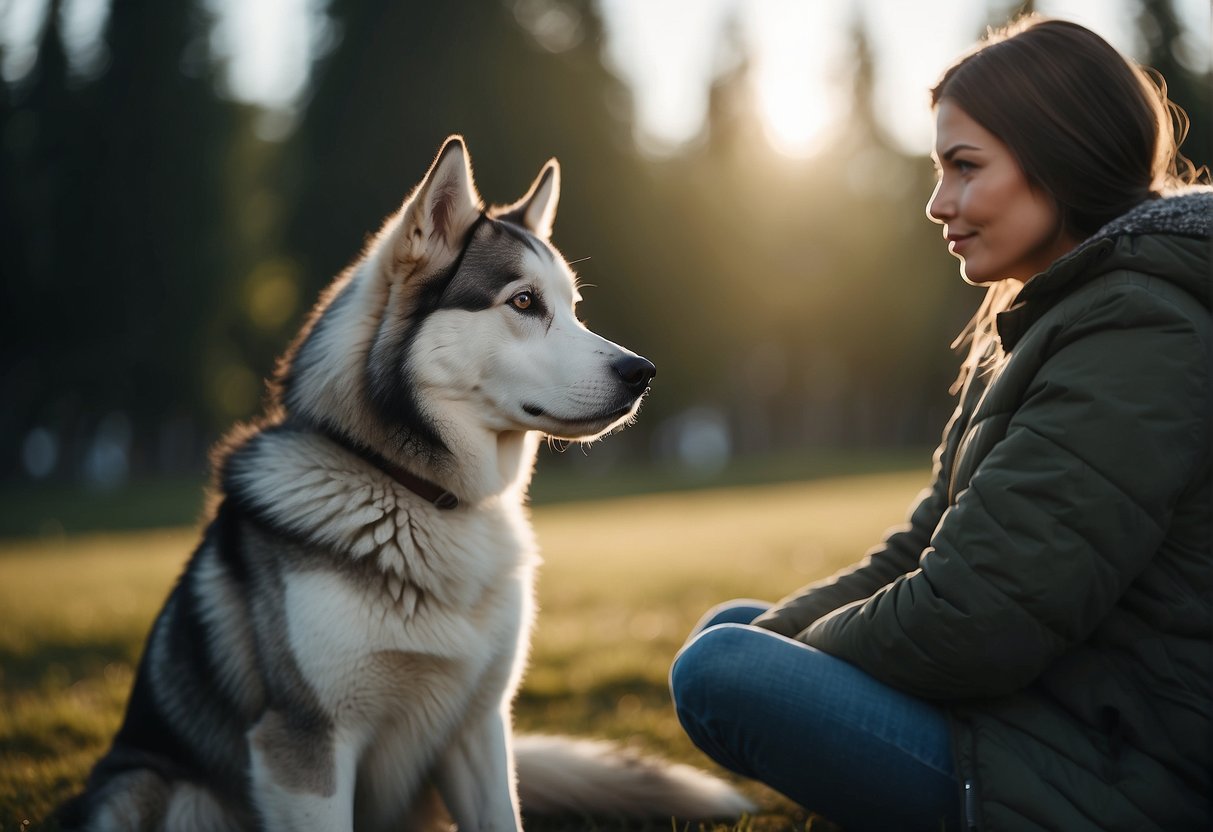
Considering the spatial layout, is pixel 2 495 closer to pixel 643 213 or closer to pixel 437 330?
pixel 643 213

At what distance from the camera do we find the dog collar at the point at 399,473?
9.65 feet

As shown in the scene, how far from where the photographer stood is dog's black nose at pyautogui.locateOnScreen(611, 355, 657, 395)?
314 cm

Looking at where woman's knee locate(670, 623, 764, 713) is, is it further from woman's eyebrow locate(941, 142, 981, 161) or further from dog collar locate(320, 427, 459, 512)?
woman's eyebrow locate(941, 142, 981, 161)

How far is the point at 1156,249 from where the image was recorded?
2133 millimetres

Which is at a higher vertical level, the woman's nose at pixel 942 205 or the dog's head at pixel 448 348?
the woman's nose at pixel 942 205

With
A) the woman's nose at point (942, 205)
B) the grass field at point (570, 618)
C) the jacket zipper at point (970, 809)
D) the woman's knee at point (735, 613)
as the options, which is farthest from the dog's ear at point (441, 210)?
the jacket zipper at point (970, 809)

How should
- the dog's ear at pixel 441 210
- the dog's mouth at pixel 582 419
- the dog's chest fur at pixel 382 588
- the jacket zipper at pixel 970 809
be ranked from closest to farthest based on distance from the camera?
1. the jacket zipper at pixel 970 809
2. the dog's chest fur at pixel 382 588
3. the dog's ear at pixel 441 210
4. the dog's mouth at pixel 582 419

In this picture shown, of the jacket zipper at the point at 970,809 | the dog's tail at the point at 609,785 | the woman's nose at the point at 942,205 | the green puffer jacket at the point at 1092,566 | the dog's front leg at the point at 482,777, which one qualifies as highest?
the woman's nose at the point at 942,205

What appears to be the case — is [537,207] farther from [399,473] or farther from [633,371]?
[399,473]

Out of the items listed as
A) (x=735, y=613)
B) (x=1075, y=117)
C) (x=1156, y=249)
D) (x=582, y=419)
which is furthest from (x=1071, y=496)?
(x=582, y=419)

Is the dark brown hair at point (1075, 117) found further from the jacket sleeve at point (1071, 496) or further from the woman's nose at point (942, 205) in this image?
the jacket sleeve at point (1071, 496)

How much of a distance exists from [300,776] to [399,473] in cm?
88

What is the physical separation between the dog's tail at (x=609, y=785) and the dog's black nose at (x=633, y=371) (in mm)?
1255

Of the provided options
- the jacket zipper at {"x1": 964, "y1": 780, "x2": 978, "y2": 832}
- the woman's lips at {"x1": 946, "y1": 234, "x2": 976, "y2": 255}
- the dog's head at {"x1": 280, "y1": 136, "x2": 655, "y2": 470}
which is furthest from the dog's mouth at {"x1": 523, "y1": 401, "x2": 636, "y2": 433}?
the jacket zipper at {"x1": 964, "y1": 780, "x2": 978, "y2": 832}
